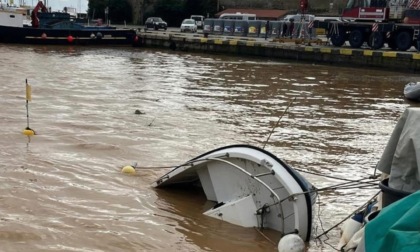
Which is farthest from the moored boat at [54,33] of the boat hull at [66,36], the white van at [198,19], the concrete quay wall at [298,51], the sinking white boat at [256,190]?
the sinking white boat at [256,190]

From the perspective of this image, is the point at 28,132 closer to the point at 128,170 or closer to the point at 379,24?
the point at 128,170

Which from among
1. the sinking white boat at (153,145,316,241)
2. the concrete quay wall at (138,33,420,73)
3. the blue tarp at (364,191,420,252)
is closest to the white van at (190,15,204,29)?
the concrete quay wall at (138,33,420,73)

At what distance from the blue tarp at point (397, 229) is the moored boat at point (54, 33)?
36469mm

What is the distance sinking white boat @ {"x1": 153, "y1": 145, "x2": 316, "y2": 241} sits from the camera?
5.65 meters

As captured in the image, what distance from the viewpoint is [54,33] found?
37.4 meters

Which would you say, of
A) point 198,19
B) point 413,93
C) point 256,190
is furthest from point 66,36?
point 256,190

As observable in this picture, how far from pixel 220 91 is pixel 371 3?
15789 millimetres

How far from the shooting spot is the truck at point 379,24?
29281 mm

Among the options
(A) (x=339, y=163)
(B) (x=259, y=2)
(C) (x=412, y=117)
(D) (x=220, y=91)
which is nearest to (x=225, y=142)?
(A) (x=339, y=163)

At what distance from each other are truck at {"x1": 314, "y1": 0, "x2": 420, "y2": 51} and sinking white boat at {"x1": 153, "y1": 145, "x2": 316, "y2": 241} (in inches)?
974

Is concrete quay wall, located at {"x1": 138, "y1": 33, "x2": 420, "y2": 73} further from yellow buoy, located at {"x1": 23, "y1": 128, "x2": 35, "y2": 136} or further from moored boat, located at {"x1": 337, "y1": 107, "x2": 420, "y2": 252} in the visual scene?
moored boat, located at {"x1": 337, "y1": 107, "x2": 420, "y2": 252}

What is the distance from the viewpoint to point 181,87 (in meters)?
18.9

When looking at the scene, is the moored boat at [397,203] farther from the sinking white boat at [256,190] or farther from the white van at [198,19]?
the white van at [198,19]

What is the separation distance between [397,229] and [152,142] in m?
7.75
